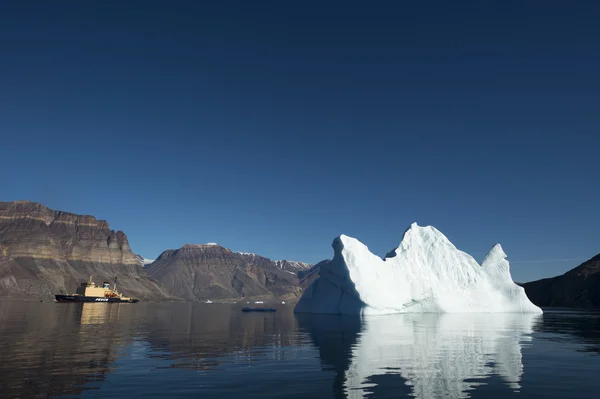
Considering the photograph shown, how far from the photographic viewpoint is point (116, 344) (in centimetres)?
2786

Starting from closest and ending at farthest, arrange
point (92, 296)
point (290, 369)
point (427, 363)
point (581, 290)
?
point (290, 369) < point (427, 363) < point (92, 296) < point (581, 290)

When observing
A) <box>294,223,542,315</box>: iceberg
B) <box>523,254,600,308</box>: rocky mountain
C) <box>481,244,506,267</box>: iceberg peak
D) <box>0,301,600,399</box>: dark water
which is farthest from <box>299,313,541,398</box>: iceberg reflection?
<box>523,254,600,308</box>: rocky mountain

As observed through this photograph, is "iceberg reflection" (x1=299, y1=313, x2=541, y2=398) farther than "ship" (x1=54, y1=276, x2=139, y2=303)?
No

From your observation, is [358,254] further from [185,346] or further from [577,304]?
[577,304]

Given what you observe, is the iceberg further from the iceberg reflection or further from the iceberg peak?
the iceberg reflection

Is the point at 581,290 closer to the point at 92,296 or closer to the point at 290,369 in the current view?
the point at 92,296

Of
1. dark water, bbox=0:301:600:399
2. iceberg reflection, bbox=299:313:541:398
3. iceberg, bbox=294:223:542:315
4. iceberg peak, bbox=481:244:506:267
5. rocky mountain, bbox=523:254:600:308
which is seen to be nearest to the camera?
dark water, bbox=0:301:600:399

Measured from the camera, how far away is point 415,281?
77.6 meters

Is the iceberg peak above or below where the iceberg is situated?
above

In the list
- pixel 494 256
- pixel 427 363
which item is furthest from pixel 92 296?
pixel 427 363

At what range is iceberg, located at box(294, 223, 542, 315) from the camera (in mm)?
70750

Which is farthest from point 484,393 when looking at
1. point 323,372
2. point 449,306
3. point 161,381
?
point 449,306

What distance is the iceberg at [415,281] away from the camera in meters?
70.8

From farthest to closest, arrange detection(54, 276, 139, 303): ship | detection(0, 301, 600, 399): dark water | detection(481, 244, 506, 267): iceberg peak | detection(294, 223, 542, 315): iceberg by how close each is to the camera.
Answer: detection(54, 276, 139, 303): ship < detection(481, 244, 506, 267): iceberg peak < detection(294, 223, 542, 315): iceberg < detection(0, 301, 600, 399): dark water
